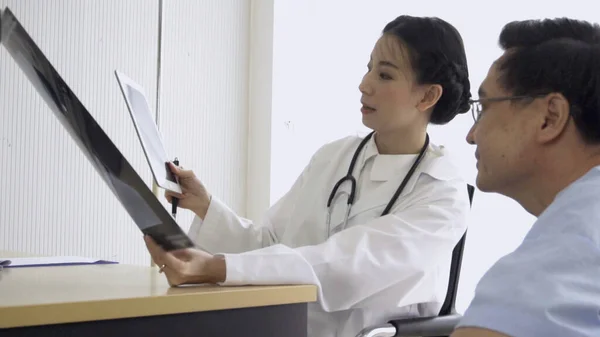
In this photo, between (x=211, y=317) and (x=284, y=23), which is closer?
(x=211, y=317)

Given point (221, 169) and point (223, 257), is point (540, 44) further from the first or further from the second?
point (221, 169)

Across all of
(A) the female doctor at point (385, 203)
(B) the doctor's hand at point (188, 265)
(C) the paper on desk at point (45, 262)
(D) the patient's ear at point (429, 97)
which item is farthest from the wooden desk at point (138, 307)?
(D) the patient's ear at point (429, 97)

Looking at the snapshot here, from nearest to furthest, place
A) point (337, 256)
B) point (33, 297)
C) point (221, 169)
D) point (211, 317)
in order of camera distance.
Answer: point (33, 297), point (211, 317), point (337, 256), point (221, 169)

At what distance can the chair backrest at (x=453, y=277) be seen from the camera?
166cm

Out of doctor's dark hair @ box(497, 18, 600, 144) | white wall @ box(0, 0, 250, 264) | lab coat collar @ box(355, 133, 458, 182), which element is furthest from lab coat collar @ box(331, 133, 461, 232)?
white wall @ box(0, 0, 250, 264)

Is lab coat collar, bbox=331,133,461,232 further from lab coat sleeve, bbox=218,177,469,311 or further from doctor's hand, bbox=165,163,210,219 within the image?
doctor's hand, bbox=165,163,210,219

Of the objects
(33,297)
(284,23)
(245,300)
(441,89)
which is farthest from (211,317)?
(284,23)

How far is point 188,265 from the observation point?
1.10 meters

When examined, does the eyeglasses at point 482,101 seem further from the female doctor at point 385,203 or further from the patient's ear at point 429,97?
the patient's ear at point 429,97

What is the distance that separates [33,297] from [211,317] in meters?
0.24

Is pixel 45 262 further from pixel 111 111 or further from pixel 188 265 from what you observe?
pixel 111 111

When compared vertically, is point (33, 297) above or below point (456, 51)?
below

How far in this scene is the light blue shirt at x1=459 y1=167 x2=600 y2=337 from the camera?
2.27 ft

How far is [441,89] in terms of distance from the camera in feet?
5.67
